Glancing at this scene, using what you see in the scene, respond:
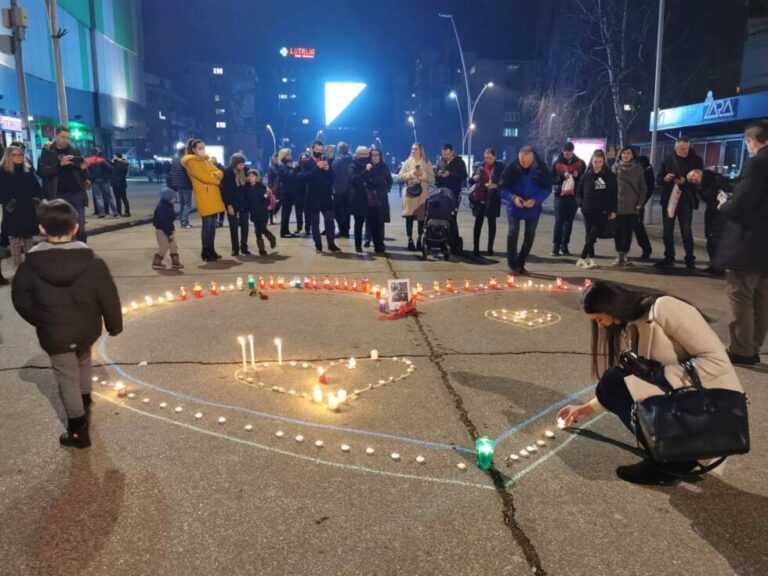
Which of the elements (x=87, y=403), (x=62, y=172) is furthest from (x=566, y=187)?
(x=87, y=403)

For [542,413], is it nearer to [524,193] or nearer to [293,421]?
[293,421]

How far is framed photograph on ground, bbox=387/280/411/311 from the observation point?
7559mm

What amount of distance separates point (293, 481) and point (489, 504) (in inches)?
44.0

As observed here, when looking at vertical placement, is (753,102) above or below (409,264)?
above

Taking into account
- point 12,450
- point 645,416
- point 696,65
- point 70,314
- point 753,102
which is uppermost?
point 696,65

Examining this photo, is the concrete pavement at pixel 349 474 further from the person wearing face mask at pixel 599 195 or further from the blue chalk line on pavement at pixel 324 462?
the person wearing face mask at pixel 599 195

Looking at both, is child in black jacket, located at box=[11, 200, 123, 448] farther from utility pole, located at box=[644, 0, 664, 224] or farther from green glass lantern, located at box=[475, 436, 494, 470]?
utility pole, located at box=[644, 0, 664, 224]

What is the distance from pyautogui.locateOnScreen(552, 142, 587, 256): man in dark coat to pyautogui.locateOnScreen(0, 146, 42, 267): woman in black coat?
28.7 ft

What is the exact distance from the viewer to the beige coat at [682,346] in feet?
10.9

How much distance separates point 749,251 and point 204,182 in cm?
848

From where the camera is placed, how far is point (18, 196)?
369 inches

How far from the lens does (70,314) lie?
4055 millimetres

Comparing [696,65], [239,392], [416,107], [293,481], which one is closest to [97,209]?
[239,392]

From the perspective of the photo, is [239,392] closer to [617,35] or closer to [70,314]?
[70,314]
